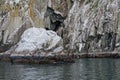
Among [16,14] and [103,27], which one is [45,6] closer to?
[16,14]

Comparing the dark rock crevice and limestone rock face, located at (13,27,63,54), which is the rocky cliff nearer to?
the dark rock crevice

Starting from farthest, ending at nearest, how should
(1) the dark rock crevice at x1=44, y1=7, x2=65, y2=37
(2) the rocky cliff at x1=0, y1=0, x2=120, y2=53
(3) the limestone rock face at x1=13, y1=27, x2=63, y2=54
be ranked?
(1) the dark rock crevice at x1=44, y1=7, x2=65, y2=37 < (2) the rocky cliff at x1=0, y1=0, x2=120, y2=53 < (3) the limestone rock face at x1=13, y1=27, x2=63, y2=54

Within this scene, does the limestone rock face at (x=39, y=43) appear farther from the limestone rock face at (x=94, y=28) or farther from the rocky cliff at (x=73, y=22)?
the limestone rock face at (x=94, y=28)

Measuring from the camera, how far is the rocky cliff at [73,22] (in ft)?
374

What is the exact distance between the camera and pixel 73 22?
124 meters

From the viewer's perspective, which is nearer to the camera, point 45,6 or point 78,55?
point 78,55

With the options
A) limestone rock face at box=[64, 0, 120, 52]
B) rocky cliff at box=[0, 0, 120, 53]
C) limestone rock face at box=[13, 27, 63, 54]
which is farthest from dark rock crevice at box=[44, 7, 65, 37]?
limestone rock face at box=[13, 27, 63, 54]

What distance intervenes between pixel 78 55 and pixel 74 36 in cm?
1357

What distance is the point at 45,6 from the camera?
126 meters

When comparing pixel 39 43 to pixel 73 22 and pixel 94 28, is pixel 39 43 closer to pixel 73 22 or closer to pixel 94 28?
pixel 94 28

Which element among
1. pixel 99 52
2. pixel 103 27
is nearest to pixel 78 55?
pixel 99 52

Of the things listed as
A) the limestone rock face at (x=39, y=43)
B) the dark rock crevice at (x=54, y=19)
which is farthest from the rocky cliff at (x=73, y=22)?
the limestone rock face at (x=39, y=43)

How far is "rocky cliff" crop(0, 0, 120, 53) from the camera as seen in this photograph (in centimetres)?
11400

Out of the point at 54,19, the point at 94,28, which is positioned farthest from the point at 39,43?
the point at 54,19
